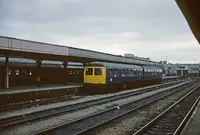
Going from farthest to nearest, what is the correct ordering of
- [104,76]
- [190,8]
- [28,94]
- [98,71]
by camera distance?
1. [98,71]
2. [104,76]
3. [28,94]
4. [190,8]

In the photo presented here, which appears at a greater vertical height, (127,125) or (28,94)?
(28,94)

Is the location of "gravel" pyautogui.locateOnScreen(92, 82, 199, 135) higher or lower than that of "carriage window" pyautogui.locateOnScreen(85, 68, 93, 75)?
lower

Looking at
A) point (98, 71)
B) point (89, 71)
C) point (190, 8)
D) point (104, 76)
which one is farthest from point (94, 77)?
point (190, 8)

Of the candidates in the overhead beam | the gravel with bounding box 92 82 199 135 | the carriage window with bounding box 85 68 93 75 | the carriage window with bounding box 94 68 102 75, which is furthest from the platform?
the overhead beam

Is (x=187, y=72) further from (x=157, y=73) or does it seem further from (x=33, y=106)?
(x=33, y=106)

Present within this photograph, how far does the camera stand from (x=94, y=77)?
84.7 feet

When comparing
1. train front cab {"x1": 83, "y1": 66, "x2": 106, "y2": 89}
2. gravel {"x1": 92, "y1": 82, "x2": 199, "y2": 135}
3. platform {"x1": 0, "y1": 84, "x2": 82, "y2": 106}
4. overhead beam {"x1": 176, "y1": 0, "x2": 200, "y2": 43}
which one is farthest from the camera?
train front cab {"x1": 83, "y1": 66, "x2": 106, "y2": 89}

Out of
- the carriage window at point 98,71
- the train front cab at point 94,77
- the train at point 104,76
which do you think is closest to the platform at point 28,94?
the train front cab at point 94,77

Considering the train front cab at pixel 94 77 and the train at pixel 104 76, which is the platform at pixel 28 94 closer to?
the train front cab at pixel 94 77

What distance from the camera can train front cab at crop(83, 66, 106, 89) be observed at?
2542 centimetres

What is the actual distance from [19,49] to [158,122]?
36.9ft

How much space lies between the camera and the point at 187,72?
307ft

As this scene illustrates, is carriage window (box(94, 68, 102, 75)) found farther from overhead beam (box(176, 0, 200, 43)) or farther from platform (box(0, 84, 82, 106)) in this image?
overhead beam (box(176, 0, 200, 43))

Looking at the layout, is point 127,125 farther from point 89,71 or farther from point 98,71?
point 89,71
